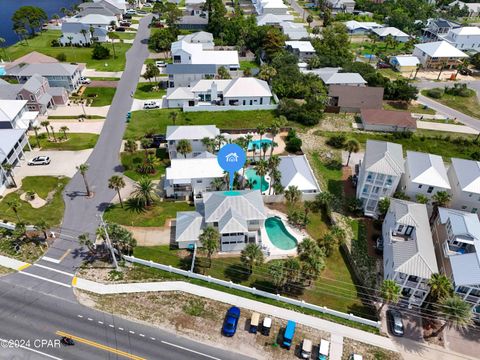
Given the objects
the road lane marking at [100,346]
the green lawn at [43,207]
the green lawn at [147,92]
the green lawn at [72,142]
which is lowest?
the road lane marking at [100,346]

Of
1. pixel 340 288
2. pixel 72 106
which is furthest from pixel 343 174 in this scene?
pixel 72 106

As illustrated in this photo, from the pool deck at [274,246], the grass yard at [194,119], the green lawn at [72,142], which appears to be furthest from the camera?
the grass yard at [194,119]

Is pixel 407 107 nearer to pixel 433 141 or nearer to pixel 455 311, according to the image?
pixel 433 141

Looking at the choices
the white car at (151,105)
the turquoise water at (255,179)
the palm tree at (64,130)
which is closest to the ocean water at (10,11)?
the palm tree at (64,130)

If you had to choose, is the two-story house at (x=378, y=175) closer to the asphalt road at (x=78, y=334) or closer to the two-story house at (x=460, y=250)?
the two-story house at (x=460, y=250)

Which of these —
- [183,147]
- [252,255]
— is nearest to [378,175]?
[252,255]

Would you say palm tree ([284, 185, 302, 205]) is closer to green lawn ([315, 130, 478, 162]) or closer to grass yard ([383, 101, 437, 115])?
green lawn ([315, 130, 478, 162])
